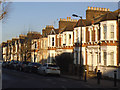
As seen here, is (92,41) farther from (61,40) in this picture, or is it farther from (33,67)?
(61,40)

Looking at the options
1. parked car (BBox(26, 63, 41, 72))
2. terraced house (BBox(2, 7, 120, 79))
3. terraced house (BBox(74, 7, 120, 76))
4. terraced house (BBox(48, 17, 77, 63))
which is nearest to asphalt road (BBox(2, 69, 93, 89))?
terraced house (BBox(2, 7, 120, 79))

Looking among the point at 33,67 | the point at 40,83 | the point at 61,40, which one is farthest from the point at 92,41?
the point at 40,83

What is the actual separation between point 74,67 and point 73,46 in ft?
13.0

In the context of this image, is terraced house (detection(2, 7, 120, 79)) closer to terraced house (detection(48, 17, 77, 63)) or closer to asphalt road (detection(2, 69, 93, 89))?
terraced house (detection(48, 17, 77, 63))

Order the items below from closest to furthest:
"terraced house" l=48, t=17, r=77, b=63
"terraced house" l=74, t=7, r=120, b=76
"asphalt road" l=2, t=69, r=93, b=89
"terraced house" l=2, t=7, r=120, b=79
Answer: "asphalt road" l=2, t=69, r=93, b=89
"terraced house" l=74, t=7, r=120, b=76
"terraced house" l=2, t=7, r=120, b=79
"terraced house" l=48, t=17, r=77, b=63

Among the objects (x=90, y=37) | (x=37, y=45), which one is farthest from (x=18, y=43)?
(x=90, y=37)

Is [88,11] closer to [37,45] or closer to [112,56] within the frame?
[112,56]

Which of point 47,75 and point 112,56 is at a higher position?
point 112,56

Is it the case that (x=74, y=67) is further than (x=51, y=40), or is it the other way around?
(x=51, y=40)

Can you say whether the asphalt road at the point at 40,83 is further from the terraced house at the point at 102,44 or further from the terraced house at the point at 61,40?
the terraced house at the point at 61,40

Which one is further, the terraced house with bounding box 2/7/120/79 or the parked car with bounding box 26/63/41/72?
the parked car with bounding box 26/63/41/72

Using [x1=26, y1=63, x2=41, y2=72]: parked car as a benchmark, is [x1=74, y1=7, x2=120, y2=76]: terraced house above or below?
above

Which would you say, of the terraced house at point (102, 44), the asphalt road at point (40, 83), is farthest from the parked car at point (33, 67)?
the asphalt road at point (40, 83)

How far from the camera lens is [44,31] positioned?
54.6 metres
